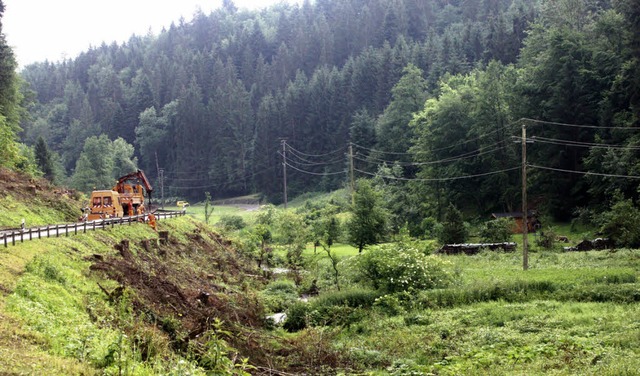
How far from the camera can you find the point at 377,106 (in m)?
115

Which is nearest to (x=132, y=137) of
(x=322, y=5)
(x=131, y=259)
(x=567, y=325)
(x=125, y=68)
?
(x=125, y=68)

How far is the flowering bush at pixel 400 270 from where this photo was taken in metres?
32.7

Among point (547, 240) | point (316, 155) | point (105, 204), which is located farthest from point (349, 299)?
point (316, 155)

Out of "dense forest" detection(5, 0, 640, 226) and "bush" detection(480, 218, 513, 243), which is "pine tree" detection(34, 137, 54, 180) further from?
"bush" detection(480, 218, 513, 243)

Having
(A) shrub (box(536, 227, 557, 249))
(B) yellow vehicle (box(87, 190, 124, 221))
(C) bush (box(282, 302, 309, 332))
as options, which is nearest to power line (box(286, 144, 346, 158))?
(A) shrub (box(536, 227, 557, 249))

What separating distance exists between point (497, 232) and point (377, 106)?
64.9 m

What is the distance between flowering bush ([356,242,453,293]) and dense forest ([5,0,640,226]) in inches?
432

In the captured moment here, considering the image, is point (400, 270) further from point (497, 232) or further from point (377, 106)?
point (377, 106)

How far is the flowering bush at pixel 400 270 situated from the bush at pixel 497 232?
18.5 meters

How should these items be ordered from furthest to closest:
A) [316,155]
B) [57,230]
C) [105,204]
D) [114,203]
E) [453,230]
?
[316,155], [453,230], [114,203], [105,204], [57,230]

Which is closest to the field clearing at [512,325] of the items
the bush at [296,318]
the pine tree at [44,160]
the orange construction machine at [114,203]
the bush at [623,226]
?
the bush at [296,318]

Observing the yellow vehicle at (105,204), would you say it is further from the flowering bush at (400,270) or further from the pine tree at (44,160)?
the pine tree at (44,160)

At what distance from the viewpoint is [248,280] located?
38281 mm

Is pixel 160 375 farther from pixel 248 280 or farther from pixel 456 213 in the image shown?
pixel 456 213
